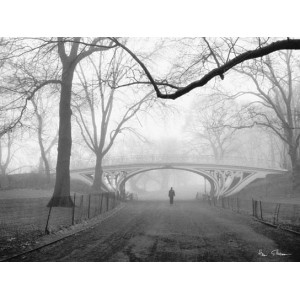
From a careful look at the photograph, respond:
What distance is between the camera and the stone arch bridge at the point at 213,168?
26125 mm

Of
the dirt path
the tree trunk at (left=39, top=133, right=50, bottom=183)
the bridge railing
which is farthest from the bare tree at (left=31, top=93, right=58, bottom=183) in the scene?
the bridge railing

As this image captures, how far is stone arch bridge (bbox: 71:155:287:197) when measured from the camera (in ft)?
85.7

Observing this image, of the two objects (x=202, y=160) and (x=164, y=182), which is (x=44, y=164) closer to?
(x=202, y=160)

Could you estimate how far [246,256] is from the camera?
569 cm

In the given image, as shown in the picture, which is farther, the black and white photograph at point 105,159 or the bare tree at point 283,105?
the bare tree at point 283,105

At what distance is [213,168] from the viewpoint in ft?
88.5

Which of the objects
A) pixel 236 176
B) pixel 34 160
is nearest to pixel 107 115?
pixel 34 160

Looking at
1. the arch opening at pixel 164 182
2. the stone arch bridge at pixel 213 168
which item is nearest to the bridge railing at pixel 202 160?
the stone arch bridge at pixel 213 168

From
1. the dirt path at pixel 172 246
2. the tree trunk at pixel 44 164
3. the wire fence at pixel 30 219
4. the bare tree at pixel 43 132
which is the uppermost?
the bare tree at pixel 43 132

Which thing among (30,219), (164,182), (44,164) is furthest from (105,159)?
(164,182)

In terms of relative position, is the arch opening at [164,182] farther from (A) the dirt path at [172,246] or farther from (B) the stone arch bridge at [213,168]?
(A) the dirt path at [172,246]

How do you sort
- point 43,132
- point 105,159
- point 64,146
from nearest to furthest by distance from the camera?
point 64,146 < point 43,132 < point 105,159

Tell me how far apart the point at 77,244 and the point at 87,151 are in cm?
1431

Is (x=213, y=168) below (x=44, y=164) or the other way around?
the other way around
